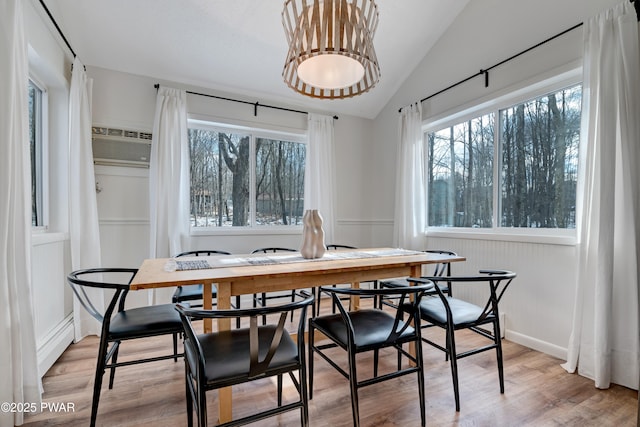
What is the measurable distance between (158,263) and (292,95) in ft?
8.04

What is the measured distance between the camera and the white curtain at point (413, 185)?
11.1ft

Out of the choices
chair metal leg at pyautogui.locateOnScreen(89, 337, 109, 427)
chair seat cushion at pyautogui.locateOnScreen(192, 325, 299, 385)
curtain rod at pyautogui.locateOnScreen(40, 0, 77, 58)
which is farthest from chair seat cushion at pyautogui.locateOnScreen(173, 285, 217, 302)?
curtain rod at pyautogui.locateOnScreen(40, 0, 77, 58)

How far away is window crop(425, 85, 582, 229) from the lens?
236 cm

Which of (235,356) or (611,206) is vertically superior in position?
(611,206)

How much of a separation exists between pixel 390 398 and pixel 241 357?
0.98m

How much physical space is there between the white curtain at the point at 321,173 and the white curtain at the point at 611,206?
235 cm

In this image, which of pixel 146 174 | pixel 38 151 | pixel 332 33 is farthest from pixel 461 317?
pixel 38 151

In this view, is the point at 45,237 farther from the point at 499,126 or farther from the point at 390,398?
the point at 499,126

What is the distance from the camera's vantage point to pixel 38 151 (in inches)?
95.7

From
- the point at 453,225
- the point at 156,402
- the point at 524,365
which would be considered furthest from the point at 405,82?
the point at 156,402

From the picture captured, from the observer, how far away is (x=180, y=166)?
9.91 feet

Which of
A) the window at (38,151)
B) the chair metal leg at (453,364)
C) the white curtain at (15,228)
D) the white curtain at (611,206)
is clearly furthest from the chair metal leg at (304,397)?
the window at (38,151)

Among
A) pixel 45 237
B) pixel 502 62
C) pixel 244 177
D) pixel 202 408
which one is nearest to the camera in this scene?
pixel 202 408

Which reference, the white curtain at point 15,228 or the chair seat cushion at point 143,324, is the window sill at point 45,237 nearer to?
the white curtain at point 15,228
